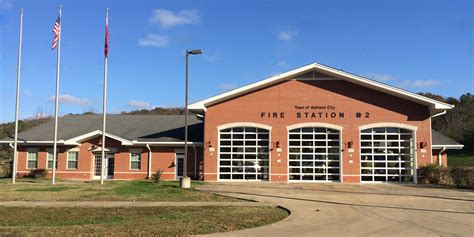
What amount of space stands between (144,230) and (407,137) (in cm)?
2358

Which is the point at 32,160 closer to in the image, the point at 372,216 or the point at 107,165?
the point at 107,165

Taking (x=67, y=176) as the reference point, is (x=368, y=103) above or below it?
above

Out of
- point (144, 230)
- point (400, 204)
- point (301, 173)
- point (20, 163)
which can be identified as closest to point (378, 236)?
point (144, 230)

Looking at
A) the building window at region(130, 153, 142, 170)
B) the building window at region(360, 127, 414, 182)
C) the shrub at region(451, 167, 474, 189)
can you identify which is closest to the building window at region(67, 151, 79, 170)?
the building window at region(130, 153, 142, 170)

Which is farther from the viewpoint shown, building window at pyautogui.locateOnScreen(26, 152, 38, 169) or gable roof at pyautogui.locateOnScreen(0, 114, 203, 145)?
building window at pyautogui.locateOnScreen(26, 152, 38, 169)

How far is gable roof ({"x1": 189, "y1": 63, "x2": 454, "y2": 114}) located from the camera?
2819cm

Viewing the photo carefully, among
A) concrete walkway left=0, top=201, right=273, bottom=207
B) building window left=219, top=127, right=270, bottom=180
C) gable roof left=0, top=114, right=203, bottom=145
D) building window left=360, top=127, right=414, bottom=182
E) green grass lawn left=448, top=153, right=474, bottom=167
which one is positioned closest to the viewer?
concrete walkway left=0, top=201, right=273, bottom=207

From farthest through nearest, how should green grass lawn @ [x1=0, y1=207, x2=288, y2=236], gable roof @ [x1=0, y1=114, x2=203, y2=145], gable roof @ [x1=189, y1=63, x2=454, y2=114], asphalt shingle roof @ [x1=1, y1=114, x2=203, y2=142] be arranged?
asphalt shingle roof @ [x1=1, y1=114, x2=203, y2=142] < gable roof @ [x1=0, y1=114, x2=203, y2=145] < gable roof @ [x1=189, y1=63, x2=454, y2=114] < green grass lawn @ [x1=0, y1=207, x2=288, y2=236]

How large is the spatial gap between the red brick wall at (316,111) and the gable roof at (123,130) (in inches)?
122

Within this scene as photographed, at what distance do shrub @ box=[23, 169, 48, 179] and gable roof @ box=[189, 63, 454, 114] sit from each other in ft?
40.2

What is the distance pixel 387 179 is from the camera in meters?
29.0

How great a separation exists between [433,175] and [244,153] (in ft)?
39.7

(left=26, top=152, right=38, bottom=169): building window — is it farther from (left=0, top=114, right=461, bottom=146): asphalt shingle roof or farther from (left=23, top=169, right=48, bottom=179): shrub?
(left=0, top=114, right=461, bottom=146): asphalt shingle roof

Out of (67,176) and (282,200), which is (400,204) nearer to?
(282,200)
